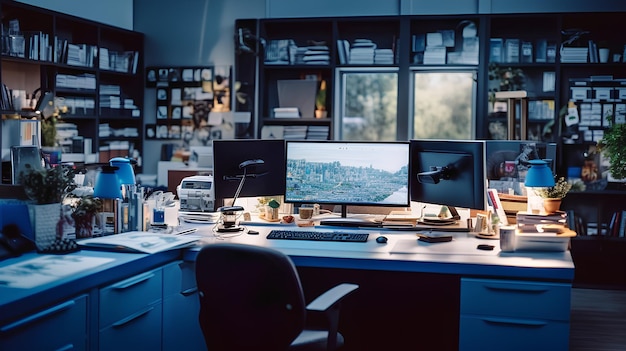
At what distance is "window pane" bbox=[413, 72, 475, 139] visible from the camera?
270 inches

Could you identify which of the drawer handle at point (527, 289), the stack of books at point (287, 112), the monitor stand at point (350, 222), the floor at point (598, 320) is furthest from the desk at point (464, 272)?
the stack of books at point (287, 112)

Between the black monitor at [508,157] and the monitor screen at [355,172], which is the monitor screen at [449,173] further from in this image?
the black monitor at [508,157]

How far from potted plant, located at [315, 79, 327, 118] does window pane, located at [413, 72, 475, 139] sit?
0.86 meters

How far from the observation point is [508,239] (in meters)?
3.09

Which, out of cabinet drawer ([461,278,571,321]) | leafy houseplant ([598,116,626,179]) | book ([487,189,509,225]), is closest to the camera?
cabinet drawer ([461,278,571,321])

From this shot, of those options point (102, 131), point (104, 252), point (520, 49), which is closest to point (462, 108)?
point (520, 49)

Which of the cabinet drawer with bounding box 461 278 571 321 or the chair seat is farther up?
the cabinet drawer with bounding box 461 278 571 321

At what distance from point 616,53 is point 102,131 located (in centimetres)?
493


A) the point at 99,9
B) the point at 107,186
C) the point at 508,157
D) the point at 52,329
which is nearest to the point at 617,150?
the point at 508,157

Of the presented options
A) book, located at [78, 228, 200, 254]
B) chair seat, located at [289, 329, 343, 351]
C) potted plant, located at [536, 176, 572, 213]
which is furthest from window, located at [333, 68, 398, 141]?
chair seat, located at [289, 329, 343, 351]

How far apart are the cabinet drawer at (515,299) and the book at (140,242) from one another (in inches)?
47.7

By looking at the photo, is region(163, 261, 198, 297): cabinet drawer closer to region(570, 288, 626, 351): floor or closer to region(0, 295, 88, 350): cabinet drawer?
region(0, 295, 88, 350): cabinet drawer

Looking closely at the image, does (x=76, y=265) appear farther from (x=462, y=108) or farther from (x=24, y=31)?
(x=462, y=108)

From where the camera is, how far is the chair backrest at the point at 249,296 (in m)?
2.30
